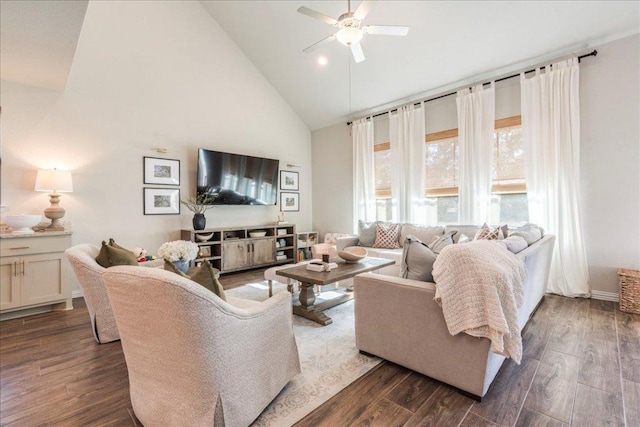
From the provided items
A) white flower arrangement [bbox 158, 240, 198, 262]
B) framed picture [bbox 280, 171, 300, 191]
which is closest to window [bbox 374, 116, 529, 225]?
framed picture [bbox 280, 171, 300, 191]

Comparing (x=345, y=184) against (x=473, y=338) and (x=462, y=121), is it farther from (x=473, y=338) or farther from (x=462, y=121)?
(x=473, y=338)

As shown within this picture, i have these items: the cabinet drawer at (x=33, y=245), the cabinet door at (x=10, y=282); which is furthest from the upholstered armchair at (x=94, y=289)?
the cabinet door at (x=10, y=282)

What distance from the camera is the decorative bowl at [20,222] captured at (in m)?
3.34

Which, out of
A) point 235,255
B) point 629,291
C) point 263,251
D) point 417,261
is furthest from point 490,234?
point 235,255

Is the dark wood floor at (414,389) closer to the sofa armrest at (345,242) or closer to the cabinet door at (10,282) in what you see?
the cabinet door at (10,282)

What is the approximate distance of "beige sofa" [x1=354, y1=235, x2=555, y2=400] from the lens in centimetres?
193

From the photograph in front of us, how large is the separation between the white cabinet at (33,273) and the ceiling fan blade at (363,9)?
12.6ft

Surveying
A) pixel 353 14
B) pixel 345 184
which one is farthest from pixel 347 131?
pixel 353 14

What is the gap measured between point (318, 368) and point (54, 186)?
144 inches

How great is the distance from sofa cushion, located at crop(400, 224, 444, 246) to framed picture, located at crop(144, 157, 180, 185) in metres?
3.66

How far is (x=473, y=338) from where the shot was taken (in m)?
1.91

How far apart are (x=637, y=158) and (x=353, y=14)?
135 inches

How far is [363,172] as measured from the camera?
19.4 feet

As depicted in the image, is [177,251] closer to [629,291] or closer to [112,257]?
[112,257]
